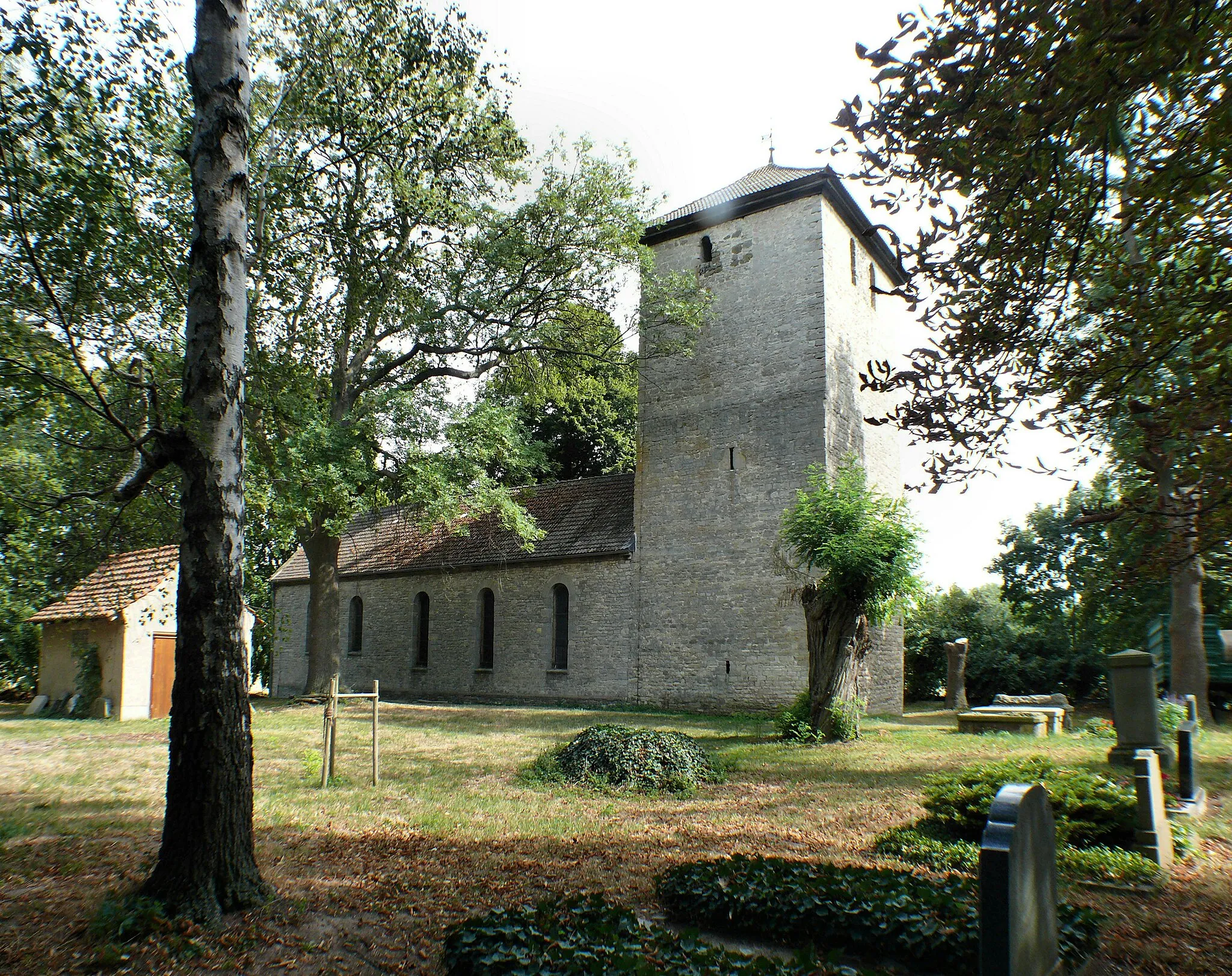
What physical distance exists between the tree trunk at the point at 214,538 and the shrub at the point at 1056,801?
5.65 metres

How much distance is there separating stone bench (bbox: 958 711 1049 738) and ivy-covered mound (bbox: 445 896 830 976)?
38.7 ft

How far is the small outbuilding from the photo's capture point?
16781mm

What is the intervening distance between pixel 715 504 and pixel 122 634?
1385 cm

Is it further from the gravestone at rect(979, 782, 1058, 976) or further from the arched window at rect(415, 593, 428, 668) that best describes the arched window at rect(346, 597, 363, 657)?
the gravestone at rect(979, 782, 1058, 976)

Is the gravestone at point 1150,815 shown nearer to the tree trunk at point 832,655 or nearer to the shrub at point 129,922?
the shrub at point 129,922

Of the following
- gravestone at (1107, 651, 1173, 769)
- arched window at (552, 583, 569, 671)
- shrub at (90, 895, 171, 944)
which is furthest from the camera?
arched window at (552, 583, 569, 671)

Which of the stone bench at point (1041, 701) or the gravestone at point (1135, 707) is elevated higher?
the gravestone at point (1135, 707)

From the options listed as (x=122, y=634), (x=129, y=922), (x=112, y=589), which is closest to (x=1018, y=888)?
(x=129, y=922)

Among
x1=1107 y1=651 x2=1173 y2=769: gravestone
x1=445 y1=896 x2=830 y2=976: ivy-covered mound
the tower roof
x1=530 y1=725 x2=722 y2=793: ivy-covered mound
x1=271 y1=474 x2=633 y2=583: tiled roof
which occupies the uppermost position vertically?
the tower roof

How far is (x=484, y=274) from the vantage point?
19.7 meters

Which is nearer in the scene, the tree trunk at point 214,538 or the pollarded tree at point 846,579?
the tree trunk at point 214,538

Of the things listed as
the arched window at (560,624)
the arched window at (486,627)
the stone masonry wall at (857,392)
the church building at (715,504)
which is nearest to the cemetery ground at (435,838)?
the church building at (715,504)

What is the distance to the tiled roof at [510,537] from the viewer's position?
2261 cm

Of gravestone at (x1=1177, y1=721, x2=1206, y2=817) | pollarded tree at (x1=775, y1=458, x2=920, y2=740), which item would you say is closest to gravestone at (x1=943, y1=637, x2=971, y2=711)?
pollarded tree at (x1=775, y1=458, x2=920, y2=740)
